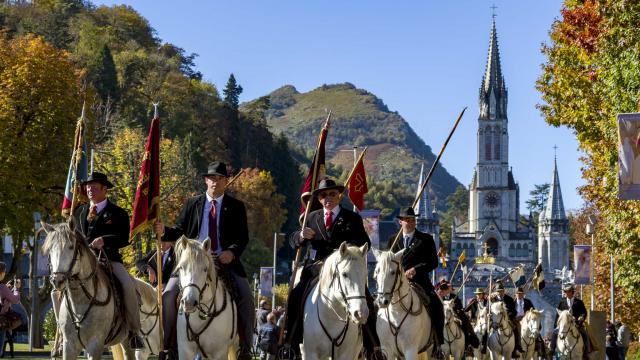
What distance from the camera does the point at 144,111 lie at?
11850cm

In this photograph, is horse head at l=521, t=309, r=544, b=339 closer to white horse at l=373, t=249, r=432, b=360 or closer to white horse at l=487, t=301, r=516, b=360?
white horse at l=487, t=301, r=516, b=360

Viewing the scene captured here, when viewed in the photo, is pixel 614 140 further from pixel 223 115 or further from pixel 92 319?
pixel 223 115

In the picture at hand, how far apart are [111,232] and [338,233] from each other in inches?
121

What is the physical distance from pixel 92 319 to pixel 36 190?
34.3 metres

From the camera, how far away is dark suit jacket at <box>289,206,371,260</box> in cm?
1822

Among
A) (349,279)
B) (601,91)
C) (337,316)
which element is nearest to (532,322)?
(601,91)

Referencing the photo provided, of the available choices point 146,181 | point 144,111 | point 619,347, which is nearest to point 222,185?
point 146,181

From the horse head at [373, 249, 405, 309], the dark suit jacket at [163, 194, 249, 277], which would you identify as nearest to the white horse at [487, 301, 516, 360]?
the horse head at [373, 249, 405, 309]

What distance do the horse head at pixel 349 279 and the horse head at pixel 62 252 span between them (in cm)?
314

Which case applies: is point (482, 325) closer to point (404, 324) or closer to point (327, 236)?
point (404, 324)

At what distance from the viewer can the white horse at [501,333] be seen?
33.8 meters

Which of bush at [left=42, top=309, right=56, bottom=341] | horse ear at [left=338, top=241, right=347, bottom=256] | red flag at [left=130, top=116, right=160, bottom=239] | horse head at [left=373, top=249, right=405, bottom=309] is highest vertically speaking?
red flag at [left=130, top=116, right=160, bottom=239]

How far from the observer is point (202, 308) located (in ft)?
54.1

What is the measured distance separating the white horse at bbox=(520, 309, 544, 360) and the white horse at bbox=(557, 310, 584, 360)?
1386 mm
